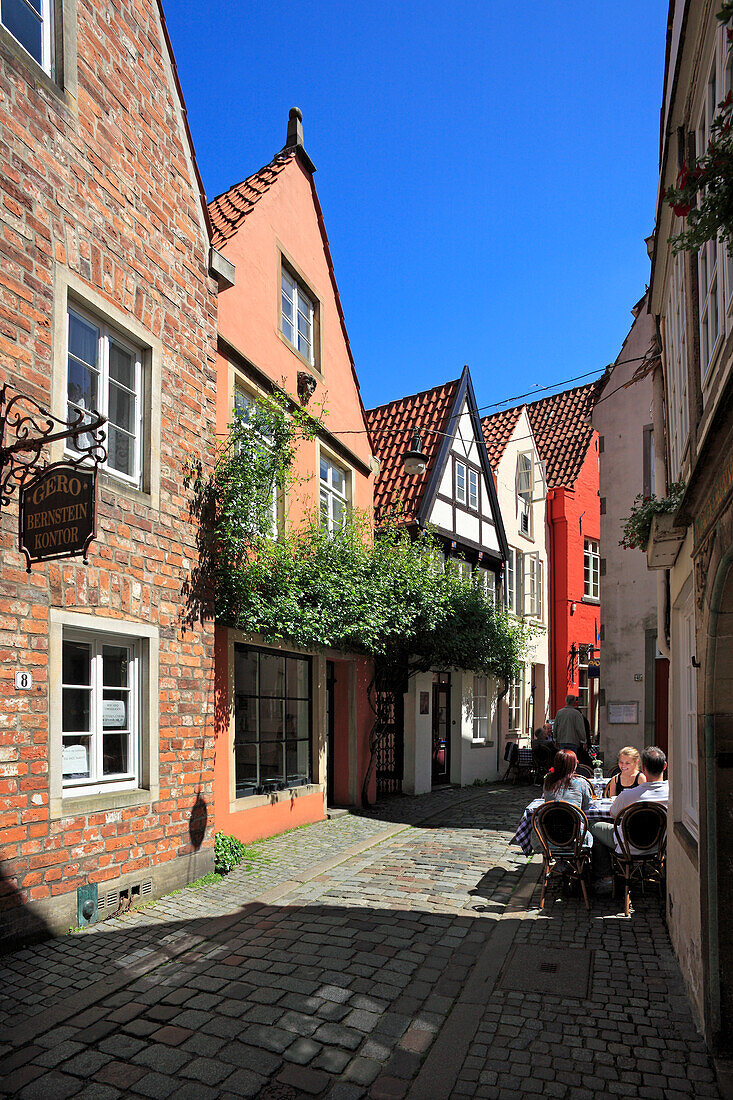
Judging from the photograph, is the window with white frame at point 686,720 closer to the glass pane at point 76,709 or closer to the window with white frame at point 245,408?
the glass pane at point 76,709

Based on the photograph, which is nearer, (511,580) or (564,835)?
(564,835)

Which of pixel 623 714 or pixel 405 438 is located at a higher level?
pixel 405 438

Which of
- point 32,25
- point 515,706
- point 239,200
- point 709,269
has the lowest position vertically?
point 515,706

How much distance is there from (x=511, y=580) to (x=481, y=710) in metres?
4.16

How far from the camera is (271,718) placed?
10703mm

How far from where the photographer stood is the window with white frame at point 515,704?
67.6 ft

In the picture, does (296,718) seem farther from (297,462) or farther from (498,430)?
(498,430)

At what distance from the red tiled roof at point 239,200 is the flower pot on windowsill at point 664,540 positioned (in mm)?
6591

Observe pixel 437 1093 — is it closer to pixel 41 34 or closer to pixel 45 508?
pixel 45 508

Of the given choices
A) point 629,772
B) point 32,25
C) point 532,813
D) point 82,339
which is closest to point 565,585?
point 629,772

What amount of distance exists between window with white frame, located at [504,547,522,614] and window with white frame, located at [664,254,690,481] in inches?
564

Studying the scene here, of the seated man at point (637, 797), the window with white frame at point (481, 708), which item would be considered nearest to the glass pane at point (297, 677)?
the seated man at point (637, 797)

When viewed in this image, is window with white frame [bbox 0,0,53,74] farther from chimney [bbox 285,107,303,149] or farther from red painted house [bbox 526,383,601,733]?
red painted house [bbox 526,383,601,733]

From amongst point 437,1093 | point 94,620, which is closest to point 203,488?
point 94,620
